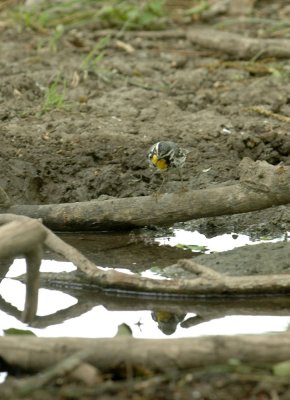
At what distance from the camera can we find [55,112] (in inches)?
408

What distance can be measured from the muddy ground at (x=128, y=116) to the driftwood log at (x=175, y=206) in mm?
681

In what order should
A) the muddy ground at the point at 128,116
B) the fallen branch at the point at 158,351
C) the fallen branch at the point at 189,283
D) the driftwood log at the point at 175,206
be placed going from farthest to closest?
the muddy ground at the point at 128,116 → the driftwood log at the point at 175,206 → the fallen branch at the point at 189,283 → the fallen branch at the point at 158,351

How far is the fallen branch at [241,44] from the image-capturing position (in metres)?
12.1

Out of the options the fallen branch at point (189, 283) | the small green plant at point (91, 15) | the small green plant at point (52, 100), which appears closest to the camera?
the fallen branch at point (189, 283)

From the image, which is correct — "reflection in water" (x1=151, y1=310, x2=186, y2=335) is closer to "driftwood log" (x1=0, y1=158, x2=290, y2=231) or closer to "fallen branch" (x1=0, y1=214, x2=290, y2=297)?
"fallen branch" (x1=0, y1=214, x2=290, y2=297)

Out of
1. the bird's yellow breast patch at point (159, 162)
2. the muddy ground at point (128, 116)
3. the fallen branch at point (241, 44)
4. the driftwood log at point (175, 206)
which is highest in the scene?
the fallen branch at point (241, 44)

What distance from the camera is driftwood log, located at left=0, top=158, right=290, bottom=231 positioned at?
7938mm

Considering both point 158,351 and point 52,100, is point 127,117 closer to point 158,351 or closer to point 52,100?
point 52,100

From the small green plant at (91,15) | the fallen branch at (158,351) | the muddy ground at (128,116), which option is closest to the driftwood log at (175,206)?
the muddy ground at (128,116)

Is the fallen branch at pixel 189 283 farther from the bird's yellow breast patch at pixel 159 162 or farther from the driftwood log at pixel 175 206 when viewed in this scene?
the bird's yellow breast patch at pixel 159 162

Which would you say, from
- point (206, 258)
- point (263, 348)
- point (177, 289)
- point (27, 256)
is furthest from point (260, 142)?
point (263, 348)

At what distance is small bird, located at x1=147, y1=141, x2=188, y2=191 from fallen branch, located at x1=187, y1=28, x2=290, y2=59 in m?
3.69

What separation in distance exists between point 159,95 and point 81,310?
444cm

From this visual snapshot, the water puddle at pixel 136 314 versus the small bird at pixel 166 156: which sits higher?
the small bird at pixel 166 156
